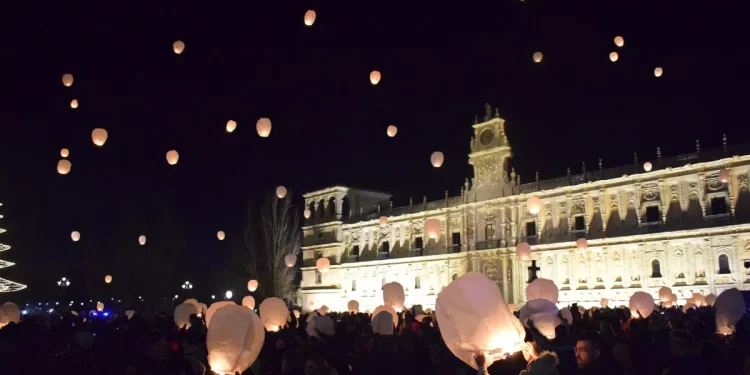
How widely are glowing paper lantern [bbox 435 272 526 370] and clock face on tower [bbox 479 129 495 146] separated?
3540 cm

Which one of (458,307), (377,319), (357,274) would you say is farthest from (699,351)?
(357,274)

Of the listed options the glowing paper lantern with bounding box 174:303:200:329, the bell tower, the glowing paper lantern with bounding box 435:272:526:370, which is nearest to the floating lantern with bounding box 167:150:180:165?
the glowing paper lantern with bounding box 174:303:200:329

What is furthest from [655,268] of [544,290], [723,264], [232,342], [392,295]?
[232,342]

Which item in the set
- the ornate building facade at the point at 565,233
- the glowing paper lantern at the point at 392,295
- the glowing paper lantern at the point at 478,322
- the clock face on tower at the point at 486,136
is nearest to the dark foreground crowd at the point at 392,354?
the glowing paper lantern at the point at 478,322

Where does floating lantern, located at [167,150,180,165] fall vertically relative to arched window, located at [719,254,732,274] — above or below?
above

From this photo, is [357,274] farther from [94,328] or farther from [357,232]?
[94,328]

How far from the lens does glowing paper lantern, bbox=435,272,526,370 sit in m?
5.27

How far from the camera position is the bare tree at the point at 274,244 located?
46.7 m

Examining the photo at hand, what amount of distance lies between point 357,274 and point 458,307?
43990 millimetres

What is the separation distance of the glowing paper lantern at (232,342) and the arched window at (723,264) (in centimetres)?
2917

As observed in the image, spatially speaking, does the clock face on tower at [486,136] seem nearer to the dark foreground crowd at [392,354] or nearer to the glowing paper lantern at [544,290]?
the glowing paper lantern at [544,290]

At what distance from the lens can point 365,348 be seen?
754cm

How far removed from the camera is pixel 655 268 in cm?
3161

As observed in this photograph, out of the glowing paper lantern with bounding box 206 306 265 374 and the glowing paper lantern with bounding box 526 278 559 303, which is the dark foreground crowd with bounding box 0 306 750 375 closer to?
the glowing paper lantern with bounding box 206 306 265 374
